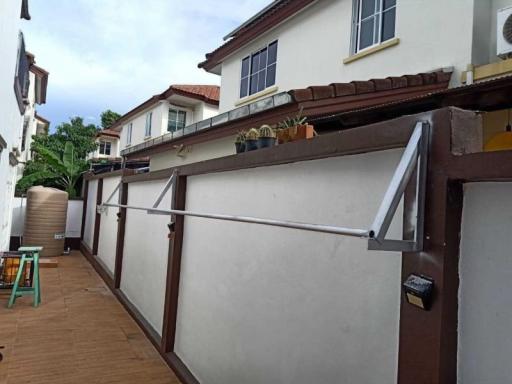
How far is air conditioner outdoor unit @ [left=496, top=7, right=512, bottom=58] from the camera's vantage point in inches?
210

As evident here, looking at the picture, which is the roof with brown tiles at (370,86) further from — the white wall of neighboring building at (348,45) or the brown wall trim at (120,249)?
the brown wall trim at (120,249)

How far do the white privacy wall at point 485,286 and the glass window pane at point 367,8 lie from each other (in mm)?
7359

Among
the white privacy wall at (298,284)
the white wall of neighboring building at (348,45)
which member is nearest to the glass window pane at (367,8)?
the white wall of neighboring building at (348,45)

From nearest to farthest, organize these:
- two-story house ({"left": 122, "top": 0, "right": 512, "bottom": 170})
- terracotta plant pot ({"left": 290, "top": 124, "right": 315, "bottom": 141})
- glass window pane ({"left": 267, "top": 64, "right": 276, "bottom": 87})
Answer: terracotta plant pot ({"left": 290, "top": 124, "right": 315, "bottom": 141}) < two-story house ({"left": 122, "top": 0, "right": 512, "bottom": 170}) < glass window pane ({"left": 267, "top": 64, "right": 276, "bottom": 87})

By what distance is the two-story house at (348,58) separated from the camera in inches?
215

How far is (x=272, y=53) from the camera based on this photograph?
1089cm

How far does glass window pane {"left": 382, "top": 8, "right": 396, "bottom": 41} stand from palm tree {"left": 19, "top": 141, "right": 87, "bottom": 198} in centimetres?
1285

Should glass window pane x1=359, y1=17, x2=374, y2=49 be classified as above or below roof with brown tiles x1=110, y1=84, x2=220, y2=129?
below

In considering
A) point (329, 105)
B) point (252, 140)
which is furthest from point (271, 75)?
point (252, 140)

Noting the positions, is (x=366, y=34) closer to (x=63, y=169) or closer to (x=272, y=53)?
(x=272, y=53)

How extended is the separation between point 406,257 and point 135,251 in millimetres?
6179

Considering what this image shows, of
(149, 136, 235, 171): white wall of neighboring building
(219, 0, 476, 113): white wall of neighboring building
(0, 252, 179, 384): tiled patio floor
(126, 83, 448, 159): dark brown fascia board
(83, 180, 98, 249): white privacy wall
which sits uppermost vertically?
(219, 0, 476, 113): white wall of neighboring building

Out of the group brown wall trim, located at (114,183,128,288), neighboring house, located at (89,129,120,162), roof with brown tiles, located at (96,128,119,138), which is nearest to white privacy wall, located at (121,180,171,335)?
brown wall trim, located at (114,183,128,288)

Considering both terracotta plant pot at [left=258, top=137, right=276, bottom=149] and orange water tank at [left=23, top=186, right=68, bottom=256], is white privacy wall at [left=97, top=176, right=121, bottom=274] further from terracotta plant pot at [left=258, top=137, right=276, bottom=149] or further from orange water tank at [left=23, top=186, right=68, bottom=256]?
terracotta plant pot at [left=258, top=137, right=276, bottom=149]
